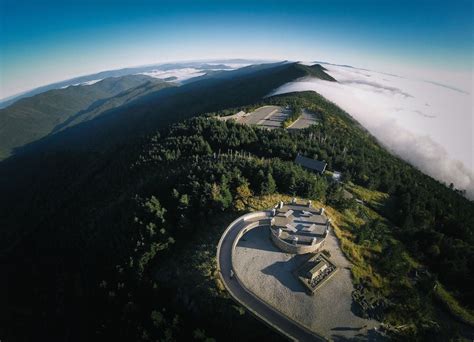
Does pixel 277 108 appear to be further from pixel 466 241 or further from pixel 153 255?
pixel 153 255

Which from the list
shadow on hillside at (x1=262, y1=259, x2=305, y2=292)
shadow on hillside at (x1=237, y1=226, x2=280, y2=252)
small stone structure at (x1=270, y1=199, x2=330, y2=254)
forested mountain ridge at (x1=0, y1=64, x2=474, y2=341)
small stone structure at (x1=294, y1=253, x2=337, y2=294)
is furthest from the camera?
shadow on hillside at (x1=237, y1=226, x2=280, y2=252)

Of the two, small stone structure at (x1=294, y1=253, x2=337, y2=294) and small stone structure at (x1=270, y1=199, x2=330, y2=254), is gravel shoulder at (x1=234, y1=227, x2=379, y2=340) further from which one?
small stone structure at (x1=270, y1=199, x2=330, y2=254)

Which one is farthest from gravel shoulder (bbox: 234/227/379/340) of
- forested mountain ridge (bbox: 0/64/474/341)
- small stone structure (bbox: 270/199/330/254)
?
forested mountain ridge (bbox: 0/64/474/341)

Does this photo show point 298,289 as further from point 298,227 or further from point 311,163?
point 311,163

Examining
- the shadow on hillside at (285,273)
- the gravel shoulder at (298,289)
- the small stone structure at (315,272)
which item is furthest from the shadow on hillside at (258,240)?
the small stone structure at (315,272)

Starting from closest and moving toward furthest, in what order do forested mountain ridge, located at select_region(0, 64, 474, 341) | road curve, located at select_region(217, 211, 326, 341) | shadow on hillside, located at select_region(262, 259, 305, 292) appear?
1. road curve, located at select_region(217, 211, 326, 341)
2. shadow on hillside, located at select_region(262, 259, 305, 292)
3. forested mountain ridge, located at select_region(0, 64, 474, 341)

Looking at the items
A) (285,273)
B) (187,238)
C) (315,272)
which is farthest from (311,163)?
(285,273)

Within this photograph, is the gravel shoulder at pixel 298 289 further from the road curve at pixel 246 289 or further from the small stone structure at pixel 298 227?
the small stone structure at pixel 298 227
